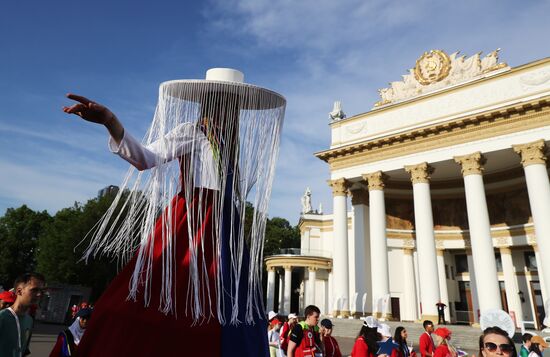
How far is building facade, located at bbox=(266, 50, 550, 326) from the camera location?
710 inches

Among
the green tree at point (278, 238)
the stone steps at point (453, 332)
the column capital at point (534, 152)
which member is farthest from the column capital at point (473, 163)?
the green tree at point (278, 238)

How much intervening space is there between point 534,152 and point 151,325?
67.4 ft

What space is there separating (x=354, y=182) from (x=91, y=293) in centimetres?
2288

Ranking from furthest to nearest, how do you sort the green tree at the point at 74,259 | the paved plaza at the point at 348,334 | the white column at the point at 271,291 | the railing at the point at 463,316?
1. the white column at the point at 271,291
2. the green tree at the point at 74,259
3. the railing at the point at 463,316
4. the paved plaza at the point at 348,334

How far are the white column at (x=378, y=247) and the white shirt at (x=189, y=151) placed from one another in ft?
65.8

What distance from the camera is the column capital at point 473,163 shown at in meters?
19.1

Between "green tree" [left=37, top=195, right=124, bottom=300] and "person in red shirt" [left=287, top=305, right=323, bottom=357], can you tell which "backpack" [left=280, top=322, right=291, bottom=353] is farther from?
"green tree" [left=37, top=195, right=124, bottom=300]

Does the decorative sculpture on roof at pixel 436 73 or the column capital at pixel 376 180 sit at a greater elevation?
the decorative sculpture on roof at pixel 436 73

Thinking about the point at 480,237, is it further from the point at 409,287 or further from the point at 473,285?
the point at 409,287

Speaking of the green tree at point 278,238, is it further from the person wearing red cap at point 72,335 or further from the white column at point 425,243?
the person wearing red cap at point 72,335

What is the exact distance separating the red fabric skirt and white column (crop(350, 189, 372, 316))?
21082mm

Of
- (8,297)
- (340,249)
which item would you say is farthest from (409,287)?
(8,297)

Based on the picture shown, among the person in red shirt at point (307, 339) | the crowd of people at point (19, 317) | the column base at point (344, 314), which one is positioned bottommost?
the column base at point (344, 314)

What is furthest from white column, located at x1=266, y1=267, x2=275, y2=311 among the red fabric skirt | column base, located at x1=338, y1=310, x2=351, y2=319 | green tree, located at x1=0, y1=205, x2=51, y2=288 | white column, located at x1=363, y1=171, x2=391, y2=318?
the red fabric skirt
